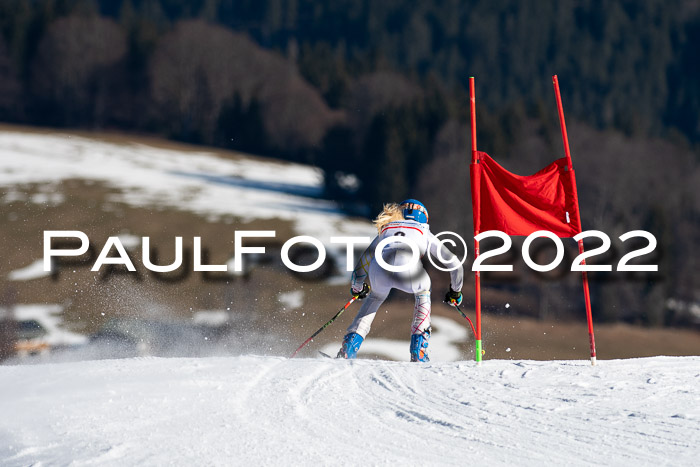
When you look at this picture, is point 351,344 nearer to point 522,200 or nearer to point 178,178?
point 522,200

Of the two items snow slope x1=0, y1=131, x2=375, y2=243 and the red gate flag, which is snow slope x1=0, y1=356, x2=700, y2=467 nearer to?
the red gate flag

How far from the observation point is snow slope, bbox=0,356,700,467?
16.4ft

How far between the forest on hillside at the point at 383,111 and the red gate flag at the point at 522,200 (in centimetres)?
2463

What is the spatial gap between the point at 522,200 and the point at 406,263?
4.01 feet

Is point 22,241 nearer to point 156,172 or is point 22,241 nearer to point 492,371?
point 156,172

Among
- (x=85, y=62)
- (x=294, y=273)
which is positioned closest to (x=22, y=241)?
(x=294, y=273)

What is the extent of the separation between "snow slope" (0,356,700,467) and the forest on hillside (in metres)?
26.0

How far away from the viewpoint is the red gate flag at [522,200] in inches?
314

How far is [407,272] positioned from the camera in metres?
8.19

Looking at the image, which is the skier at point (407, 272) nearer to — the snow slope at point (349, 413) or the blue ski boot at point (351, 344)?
the blue ski boot at point (351, 344)

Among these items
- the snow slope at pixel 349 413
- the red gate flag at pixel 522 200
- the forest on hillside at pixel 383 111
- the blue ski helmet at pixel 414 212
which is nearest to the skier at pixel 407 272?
the blue ski helmet at pixel 414 212

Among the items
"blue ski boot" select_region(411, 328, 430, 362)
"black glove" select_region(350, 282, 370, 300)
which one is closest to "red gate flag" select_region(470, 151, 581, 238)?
"blue ski boot" select_region(411, 328, 430, 362)

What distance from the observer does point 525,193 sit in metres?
8.02

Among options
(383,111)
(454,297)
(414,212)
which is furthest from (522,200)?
(383,111)
